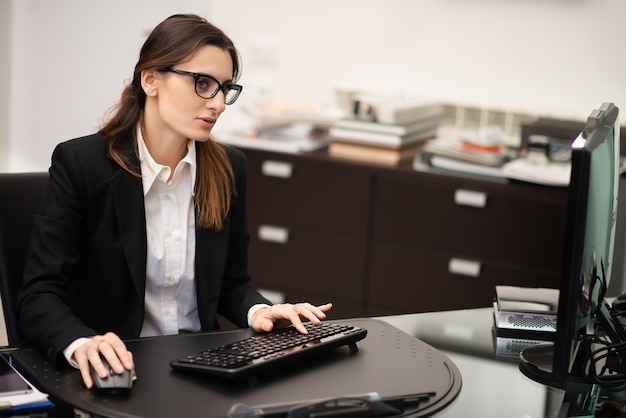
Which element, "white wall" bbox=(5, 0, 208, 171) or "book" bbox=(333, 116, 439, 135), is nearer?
"book" bbox=(333, 116, 439, 135)

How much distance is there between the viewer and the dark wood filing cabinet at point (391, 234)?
3.28m

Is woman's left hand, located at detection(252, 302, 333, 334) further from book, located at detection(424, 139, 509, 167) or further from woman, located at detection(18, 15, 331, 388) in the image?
book, located at detection(424, 139, 509, 167)

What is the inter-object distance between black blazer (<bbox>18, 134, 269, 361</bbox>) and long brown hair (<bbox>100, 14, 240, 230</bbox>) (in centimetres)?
2

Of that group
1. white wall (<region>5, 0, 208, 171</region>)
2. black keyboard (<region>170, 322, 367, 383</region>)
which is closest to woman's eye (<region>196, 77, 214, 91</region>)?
black keyboard (<region>170, 322, 367, 383</region>)

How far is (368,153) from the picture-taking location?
11.5 feet

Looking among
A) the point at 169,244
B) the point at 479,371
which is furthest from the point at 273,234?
the point at 479,371

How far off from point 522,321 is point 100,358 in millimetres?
876

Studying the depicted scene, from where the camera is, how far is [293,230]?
3586mm

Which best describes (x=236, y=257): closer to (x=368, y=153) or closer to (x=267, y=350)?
(x=267, y=350)

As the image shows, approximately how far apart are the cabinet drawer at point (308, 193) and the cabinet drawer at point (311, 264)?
1.9 inches

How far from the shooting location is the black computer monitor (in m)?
1.42

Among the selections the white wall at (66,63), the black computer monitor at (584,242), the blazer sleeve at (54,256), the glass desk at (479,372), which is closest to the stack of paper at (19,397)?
the glass desk at (479,372)

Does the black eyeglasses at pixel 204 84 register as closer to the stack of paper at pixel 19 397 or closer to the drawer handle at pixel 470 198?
the stack of paper at pixel 19 397

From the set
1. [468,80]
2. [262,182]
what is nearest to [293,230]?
[262,182]
